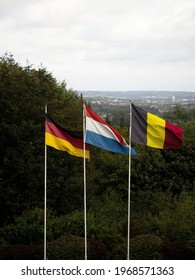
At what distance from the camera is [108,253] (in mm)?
16625

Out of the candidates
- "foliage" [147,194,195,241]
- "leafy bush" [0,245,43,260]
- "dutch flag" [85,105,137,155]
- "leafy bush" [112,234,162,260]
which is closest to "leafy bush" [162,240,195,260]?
"leafy bush" [112,234,162,260]

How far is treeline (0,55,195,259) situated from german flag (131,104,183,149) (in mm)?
3979

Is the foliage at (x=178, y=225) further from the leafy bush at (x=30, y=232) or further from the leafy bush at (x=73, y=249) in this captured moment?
the leafy bush at (x=30, y=232)

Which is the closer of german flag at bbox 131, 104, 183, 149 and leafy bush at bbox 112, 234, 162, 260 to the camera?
german flag at bbox 131, 104, 183, 149

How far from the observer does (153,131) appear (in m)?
15.4

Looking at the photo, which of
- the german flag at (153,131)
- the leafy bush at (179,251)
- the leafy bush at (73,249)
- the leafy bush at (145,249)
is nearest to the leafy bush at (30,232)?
the leafy bush at (73,249)

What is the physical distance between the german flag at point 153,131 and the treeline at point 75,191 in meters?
3.98

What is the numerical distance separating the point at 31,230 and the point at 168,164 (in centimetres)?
1325

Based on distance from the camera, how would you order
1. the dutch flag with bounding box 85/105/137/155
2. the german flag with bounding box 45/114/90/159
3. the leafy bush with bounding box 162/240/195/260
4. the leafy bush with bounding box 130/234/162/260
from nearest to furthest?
the german flag with bounding box 45/114/90/159, the dutch flag with bounding box 85/105/137/155, the leafy bush with bounding box 130/234/162/260, the leafy bush with bounding box 162/240/195/260

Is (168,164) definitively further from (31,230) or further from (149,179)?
(31,230)

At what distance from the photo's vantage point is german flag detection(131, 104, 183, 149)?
15.3 meters

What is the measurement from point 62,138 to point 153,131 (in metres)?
3.28

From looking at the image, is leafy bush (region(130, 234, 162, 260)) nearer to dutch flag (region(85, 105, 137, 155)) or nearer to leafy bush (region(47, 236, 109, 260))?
leafy bush (region(47, 236, 109, 260))
